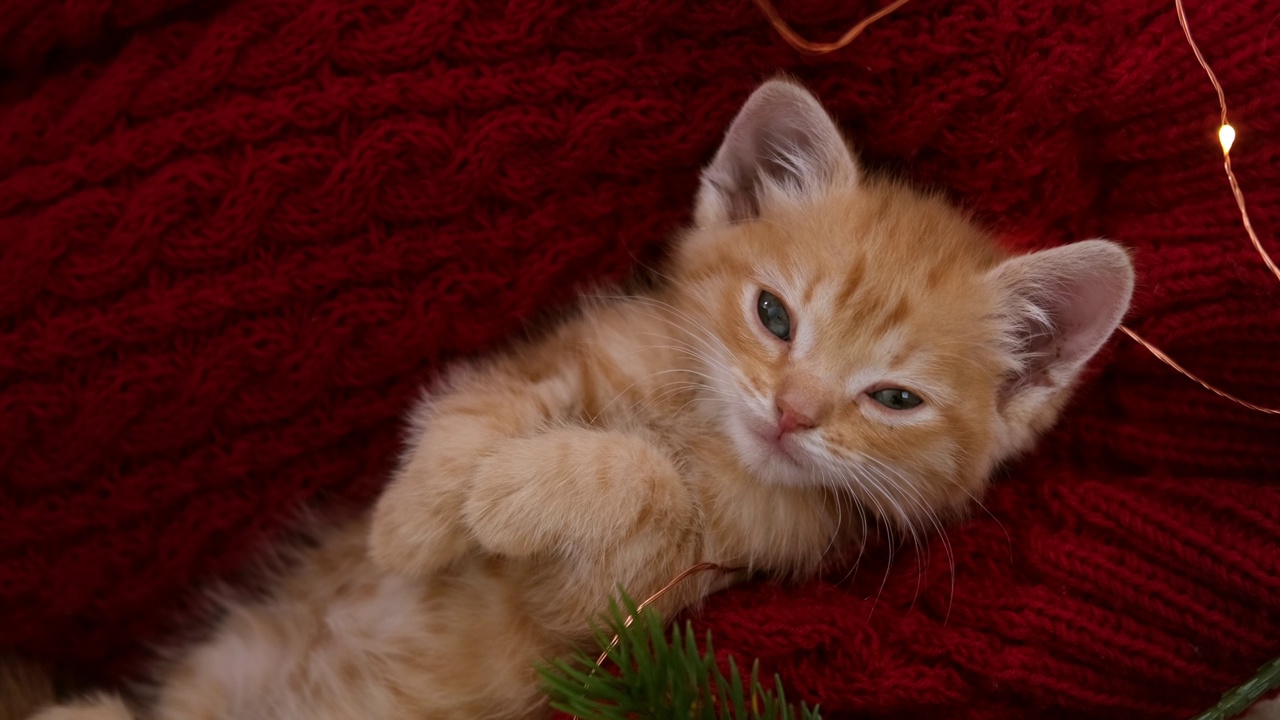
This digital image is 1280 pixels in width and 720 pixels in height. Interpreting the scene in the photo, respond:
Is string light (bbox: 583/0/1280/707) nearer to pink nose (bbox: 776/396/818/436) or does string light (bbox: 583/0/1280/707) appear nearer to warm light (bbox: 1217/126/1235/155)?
warm light (bbox: 1217/126/1235/155)

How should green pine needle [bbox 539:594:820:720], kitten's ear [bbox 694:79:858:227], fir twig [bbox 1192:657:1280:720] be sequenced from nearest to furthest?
1. green pine needle [bbox 539:594:820:720]
2. fir twig [bbox 1192:657:1280:720]
3. kitten's ear [bbox 694:79:858:227]

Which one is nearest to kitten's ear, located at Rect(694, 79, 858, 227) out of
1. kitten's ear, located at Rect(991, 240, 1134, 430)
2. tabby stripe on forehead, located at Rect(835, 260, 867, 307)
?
tabby stripe on forehead, located at Rect(835, 260, 867, 307)

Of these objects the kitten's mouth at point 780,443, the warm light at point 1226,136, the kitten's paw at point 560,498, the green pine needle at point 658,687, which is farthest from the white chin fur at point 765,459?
the warm light at point 1226,136

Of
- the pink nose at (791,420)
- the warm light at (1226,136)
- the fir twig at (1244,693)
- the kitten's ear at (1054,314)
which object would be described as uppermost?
the warm light at (1226,136)

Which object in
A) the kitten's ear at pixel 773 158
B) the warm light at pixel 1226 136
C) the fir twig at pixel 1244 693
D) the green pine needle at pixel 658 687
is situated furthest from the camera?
the kitten's ear at pixel 773 158

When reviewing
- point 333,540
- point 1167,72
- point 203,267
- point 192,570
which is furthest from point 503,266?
point 1167,72

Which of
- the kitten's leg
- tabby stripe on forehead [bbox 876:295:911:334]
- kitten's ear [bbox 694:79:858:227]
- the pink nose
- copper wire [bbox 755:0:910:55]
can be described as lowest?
the pink nose

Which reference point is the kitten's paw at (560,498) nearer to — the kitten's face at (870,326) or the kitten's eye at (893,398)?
the kitten's face at (870,326)
